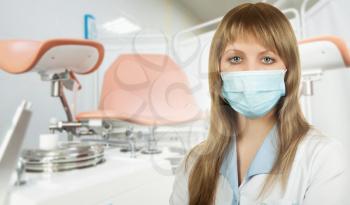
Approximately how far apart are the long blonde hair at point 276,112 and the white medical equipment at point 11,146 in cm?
37

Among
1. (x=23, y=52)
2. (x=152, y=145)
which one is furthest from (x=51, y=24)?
(x=152, y=145)

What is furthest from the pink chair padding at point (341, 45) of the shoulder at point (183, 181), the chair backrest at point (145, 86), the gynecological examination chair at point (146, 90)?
the chair backrest at point (145, 86)

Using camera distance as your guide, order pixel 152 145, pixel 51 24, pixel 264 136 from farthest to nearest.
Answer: pixel 51 24, pixel 152 145, pixel 264 136

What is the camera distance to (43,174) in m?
0.63

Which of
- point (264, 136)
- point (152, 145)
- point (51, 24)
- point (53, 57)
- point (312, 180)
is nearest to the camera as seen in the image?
point (312, 180)

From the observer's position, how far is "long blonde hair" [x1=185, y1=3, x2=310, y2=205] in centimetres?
47

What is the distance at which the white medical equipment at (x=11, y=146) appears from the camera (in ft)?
1.34

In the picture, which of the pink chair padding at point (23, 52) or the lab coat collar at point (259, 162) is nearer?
the lab coat collar at point (259, 162)

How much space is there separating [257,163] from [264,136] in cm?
8

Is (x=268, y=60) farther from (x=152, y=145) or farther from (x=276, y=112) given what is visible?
(x=152, y=145)

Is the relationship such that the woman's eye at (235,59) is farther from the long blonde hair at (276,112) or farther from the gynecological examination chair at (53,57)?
the gynecological examination chair at (53,57)

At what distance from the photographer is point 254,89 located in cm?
47

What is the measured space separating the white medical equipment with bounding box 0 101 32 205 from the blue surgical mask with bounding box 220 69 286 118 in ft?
1.27

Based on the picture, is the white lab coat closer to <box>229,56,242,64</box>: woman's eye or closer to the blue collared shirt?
the blue collared shirt
